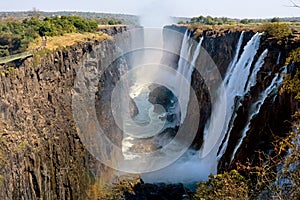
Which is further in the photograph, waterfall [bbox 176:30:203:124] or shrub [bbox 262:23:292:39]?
waterfall [bbox 176:30:203:124]

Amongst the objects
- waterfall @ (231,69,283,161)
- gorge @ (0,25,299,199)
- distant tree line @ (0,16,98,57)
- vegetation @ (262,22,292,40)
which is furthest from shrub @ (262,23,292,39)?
distant tree line @ (0,16,98,57)

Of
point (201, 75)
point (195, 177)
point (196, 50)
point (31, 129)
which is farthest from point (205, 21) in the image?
point (31, 129)

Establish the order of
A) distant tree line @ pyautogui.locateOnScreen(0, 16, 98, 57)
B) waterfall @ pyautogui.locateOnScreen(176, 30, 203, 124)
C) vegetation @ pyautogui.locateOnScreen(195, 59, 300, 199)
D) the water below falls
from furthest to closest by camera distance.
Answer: waterfall @ pyautogui.locateOnScreen(176, 30, 203, 124), distant tree line @ pyautogui.locateOnScreen(0, 16, 98, 57), the water below falls, vegetation @ pyautogui.locateOnScreen(195, 59, 300, 199)

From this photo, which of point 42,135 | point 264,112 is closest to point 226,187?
point 264,112

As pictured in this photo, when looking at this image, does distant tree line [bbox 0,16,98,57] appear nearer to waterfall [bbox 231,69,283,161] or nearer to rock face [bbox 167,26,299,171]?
rock face [bbox 167,26,299,171]

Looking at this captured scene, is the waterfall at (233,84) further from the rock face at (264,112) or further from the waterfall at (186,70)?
the waterfall at (186,70)

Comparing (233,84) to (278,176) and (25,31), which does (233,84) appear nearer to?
(278,176)

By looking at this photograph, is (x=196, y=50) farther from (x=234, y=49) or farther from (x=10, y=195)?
(x=10, y=195)

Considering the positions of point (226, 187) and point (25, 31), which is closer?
point (226, 187)
